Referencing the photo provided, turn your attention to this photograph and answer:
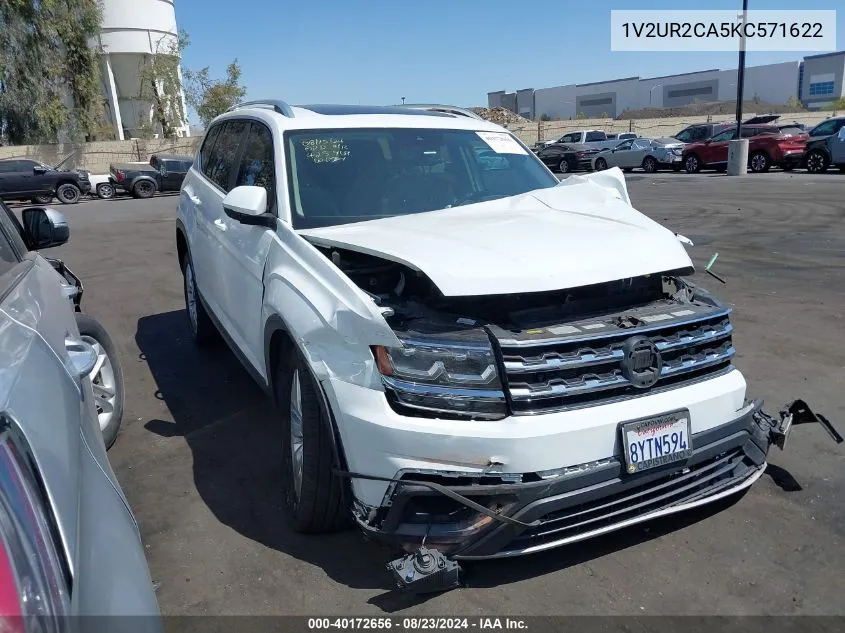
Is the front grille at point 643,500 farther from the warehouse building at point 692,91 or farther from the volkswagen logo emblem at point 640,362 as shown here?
the warehouse building at point 692,91

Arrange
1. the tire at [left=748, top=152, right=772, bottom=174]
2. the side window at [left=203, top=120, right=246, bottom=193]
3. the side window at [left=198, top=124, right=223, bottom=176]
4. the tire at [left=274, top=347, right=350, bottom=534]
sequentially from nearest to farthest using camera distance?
the tire at [left=274, top=347, right=350, bottom=534], the side window at [left=203, top=120, right=246, bottom=193], the side window at [left=198, top=124, right=223, bottom=176], the tire at [left=748, top=152, right=772, bottom=174]

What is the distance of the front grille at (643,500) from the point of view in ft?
8.77

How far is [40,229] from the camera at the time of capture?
3.67 metres

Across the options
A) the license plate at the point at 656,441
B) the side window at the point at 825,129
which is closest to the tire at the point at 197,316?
the license plate at the point at 656,441

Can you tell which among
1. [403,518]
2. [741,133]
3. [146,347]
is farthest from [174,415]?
[741,133]

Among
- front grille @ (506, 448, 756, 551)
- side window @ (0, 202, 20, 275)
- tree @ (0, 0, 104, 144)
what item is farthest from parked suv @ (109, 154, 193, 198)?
front grille @ (506, 448, 756, 551)

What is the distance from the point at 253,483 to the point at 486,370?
1786 millimetres

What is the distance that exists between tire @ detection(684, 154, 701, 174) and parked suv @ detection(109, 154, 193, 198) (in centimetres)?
1815

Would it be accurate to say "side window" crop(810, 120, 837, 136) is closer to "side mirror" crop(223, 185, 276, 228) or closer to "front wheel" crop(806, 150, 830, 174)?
"front wheel" crop(806, 150, 830, 174)

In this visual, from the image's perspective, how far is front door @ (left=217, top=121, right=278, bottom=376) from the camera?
3781 millimetres

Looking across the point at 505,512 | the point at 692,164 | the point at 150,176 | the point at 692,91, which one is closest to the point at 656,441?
the point at 505,512

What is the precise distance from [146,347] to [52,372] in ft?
15.9

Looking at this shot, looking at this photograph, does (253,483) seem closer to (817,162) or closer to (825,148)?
(825,148)

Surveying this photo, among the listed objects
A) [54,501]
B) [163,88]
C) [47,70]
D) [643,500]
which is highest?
[47,70]
